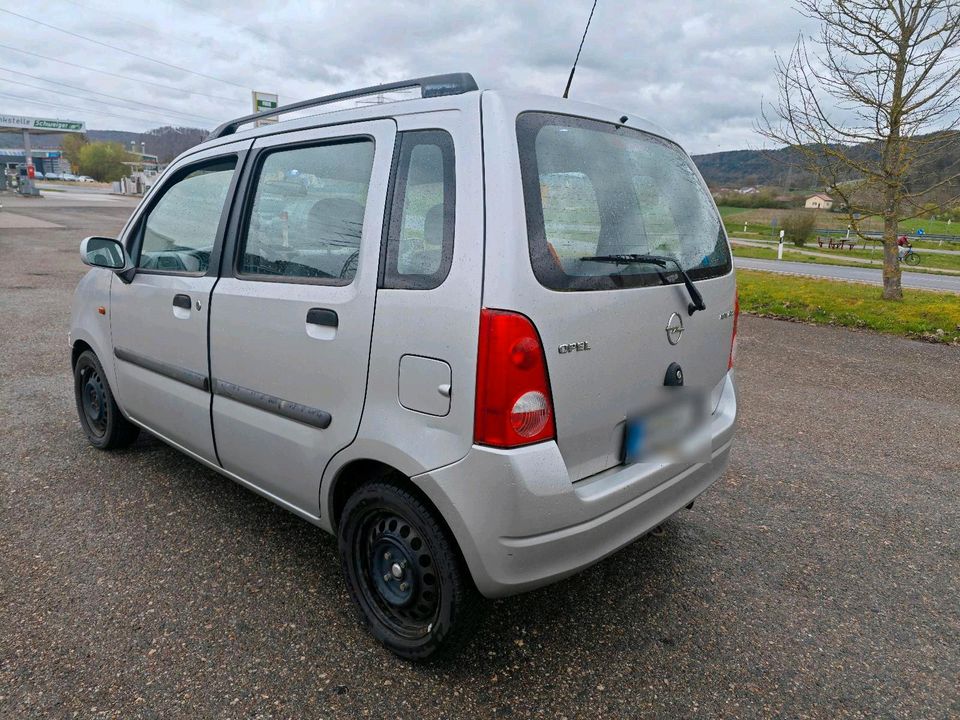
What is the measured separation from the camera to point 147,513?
318 centimetres

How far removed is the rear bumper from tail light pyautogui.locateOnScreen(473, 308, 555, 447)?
0.06 m

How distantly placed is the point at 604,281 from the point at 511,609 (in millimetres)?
1331

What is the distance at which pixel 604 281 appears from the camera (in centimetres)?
203

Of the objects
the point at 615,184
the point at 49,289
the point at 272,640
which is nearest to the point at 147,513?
the point at 272,640

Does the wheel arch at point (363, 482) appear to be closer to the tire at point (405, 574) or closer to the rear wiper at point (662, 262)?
the tire at point (405, 574)

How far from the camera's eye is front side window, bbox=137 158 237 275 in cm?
291

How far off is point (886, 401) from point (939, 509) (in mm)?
2164

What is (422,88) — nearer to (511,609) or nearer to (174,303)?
(174,303)

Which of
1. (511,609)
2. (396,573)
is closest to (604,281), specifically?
(396,573)

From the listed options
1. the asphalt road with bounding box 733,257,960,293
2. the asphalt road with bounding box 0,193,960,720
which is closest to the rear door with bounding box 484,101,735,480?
the asphalt road with bounding box 0,193,960,720

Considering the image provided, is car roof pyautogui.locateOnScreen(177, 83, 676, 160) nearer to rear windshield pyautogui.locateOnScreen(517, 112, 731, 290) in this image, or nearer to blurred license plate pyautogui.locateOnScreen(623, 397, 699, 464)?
rear windshield pyautogui.locateOnScreen(517, 112, 731, 290)

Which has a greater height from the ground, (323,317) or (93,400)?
(323,317)

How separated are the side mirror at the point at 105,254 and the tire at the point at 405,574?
1969 millimetres

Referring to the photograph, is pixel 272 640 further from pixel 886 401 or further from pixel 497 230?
pixel 886 401
